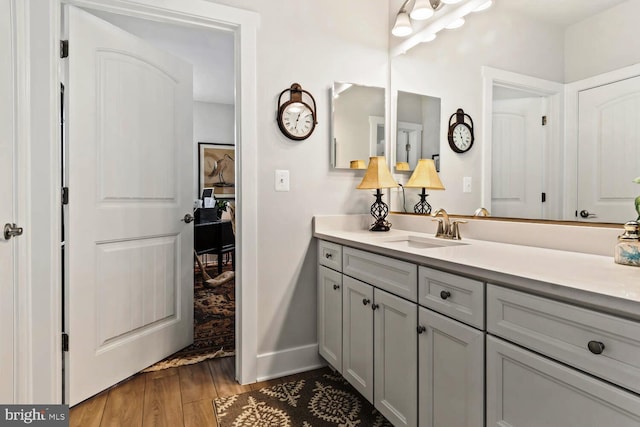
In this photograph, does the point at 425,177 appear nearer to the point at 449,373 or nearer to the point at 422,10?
the point at 422,10

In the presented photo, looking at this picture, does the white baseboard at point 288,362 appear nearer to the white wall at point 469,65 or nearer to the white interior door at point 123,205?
the white interior door at point 123,205

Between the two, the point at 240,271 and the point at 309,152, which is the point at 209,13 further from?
the point at 240,271

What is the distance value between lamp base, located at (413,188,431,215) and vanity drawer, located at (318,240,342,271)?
62cm

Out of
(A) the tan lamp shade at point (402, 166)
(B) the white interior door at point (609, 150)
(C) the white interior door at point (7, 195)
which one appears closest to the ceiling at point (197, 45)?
(C) the white interior door at point (7, 195)

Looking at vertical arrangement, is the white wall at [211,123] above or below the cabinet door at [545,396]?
above

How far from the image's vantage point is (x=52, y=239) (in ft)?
5.24

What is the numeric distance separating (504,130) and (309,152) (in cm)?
104

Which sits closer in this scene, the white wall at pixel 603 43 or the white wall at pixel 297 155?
the white wall at pixel 603 43

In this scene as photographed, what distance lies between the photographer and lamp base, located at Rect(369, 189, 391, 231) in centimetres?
211

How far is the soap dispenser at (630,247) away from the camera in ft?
3.37

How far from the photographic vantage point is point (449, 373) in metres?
1.14

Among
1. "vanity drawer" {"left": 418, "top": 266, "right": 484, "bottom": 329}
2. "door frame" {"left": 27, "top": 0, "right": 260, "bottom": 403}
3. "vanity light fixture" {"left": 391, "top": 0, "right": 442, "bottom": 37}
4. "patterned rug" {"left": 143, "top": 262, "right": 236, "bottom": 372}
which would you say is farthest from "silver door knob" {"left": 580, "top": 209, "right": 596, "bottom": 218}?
"patterned rug" {"left": 143, "top": 262, "right": 236, "bottom": 372}

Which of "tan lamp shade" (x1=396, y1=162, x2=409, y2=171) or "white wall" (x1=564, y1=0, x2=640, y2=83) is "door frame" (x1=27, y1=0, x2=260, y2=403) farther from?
"white wall" (x1=564, y1=0, x2=640, y2=83)

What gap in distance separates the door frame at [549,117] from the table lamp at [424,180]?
33 cm
